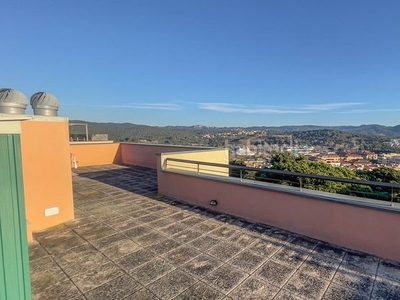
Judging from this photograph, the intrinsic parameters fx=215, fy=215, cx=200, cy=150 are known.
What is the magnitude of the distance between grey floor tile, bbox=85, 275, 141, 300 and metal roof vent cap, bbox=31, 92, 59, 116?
11.6ft

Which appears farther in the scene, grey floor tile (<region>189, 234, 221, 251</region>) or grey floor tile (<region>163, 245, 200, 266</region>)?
grey floor tile (<region>189, 234, 221, 251</region>)

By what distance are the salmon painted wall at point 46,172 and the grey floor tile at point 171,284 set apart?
2971 millimetres

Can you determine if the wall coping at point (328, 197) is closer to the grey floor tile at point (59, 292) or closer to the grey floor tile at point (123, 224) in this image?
the grey floor tile at point (123, 224)

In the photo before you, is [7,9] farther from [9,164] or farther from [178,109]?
[178,109]

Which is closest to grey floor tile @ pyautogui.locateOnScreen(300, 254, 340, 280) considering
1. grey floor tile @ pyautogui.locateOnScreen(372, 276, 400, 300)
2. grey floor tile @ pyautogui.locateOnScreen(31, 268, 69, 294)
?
grey floor tile @ pyautogui.locateOnScreen(372, 276, 400, 300)

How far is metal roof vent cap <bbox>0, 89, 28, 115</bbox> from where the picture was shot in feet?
11.6

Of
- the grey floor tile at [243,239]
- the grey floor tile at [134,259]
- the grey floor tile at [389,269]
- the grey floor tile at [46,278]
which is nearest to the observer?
the grey floor tile at [46,278]

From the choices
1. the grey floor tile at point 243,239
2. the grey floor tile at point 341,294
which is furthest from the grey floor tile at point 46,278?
the grey floor tile at point 341,294

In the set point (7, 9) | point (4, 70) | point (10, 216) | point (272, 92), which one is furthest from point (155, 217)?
point (272, 92)

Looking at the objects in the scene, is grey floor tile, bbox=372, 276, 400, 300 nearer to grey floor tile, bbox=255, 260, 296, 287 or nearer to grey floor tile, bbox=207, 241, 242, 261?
grey floor tile, bbox=255, 260, 296, 287

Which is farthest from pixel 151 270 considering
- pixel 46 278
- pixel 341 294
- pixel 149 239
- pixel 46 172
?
pixel 46 172

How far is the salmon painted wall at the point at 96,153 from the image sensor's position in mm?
11266

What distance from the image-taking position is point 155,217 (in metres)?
4.55

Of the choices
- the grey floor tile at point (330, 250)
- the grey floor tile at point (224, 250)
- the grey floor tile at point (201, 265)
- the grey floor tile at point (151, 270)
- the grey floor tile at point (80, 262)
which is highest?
the grey floor tile at point (80, 262)
